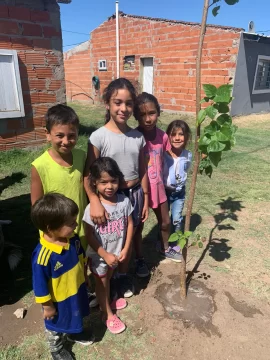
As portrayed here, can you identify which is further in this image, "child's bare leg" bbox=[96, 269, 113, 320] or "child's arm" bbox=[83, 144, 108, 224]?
"child's bare leg" bbox=[96, 269, 113, 320]

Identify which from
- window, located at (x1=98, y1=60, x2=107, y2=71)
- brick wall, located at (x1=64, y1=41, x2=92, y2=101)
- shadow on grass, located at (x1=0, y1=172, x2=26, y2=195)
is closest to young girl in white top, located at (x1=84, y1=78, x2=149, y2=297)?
shadow on grass, located at (x1=0, y1=172, x2=26, y2=195)

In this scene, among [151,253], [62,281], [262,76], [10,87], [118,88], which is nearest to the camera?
[62,281]

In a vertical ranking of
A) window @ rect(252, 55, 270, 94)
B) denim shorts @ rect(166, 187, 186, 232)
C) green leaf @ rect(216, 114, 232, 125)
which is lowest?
denim shorts @ rect(166, 187, 186, 232)

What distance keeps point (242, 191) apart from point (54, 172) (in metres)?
3.65

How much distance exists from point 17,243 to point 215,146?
2.48 m

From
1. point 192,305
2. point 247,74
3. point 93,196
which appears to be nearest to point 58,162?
point 93,196

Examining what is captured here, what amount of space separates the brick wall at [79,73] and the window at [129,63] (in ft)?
10.3

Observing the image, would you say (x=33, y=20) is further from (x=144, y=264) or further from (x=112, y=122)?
(x=144, y=264)

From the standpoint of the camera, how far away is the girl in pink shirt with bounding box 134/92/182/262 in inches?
87.3

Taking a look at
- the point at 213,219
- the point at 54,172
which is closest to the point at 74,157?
the point at 54,172

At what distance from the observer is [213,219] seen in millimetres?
3713

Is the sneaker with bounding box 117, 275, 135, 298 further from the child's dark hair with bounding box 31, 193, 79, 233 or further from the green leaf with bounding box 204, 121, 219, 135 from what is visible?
the green leaf with bounding box 204, 121, 219, 135

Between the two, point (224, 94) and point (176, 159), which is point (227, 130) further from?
point (176, 159)

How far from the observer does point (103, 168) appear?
1.84 m
